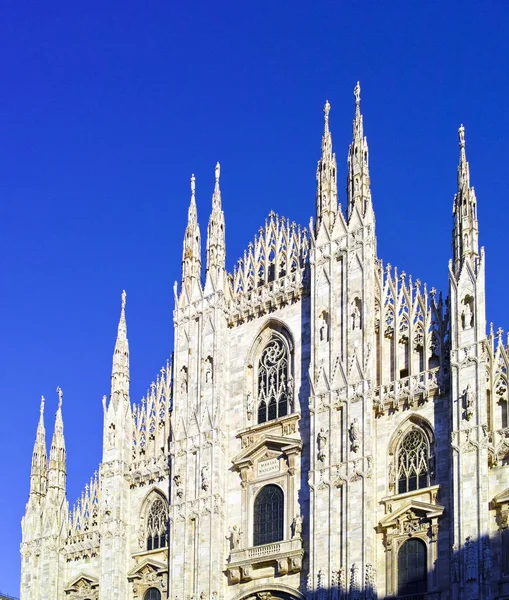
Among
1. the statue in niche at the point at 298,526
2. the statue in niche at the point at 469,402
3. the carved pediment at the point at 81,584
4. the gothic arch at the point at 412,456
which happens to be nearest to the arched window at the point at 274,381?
the statue in niche at the point at 298,526

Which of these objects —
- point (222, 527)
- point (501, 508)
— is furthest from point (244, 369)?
point (501, 508)

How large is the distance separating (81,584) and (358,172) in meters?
17.9

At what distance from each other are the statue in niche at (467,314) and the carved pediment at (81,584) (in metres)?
Answer: 17.2

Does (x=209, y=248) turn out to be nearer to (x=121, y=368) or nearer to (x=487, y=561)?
(x=121, y=368)

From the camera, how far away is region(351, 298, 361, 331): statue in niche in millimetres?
38422

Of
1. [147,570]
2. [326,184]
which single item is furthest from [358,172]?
[147,570]

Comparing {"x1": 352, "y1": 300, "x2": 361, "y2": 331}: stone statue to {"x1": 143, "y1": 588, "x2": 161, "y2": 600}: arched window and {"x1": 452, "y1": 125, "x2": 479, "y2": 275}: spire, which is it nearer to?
{"x1": 452, "y1": 125, "x2": 479, "y2": 275}: spire

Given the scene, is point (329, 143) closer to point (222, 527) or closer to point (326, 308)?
point (326, 308)

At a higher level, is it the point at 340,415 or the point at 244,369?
the point at 244,369

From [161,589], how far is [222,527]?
12.0ft

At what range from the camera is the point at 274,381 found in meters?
41.1

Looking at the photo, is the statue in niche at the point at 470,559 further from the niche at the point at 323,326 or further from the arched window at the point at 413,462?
the niche at the point at 323,326

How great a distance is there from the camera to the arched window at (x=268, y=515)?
39.0 meters

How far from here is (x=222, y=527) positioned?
132 ft
